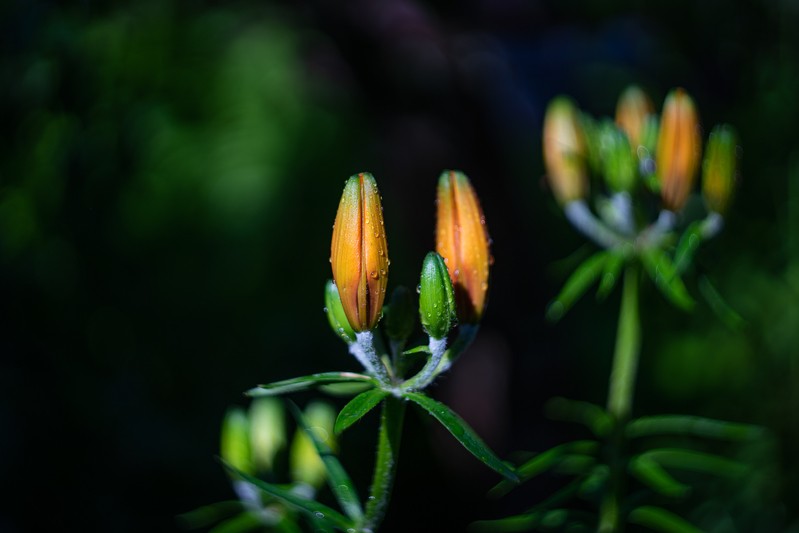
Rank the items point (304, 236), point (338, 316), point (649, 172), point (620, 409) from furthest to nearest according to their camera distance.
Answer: point (304, 236) → point (649, 172) → point (620, 409) → point (338, 316)

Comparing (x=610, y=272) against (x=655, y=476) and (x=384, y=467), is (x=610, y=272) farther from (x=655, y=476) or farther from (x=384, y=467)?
(x=384, y=467)

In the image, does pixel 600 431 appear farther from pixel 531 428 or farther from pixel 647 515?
pixel 531 428

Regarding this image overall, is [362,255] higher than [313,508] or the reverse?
higher

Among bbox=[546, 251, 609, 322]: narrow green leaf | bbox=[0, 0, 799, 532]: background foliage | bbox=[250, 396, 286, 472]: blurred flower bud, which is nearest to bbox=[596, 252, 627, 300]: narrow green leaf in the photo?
bbox=[546, 251, 609, 322]: narrow green leaf

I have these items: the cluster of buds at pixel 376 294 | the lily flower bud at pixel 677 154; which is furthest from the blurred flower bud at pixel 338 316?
the lily flower bud at pixel 677 154

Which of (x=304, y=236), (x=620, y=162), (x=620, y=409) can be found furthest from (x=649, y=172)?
(x=304, y=236)

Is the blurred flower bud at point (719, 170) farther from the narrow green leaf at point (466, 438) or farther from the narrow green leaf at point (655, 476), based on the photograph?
the narrow green leaf at point (466, 438)
